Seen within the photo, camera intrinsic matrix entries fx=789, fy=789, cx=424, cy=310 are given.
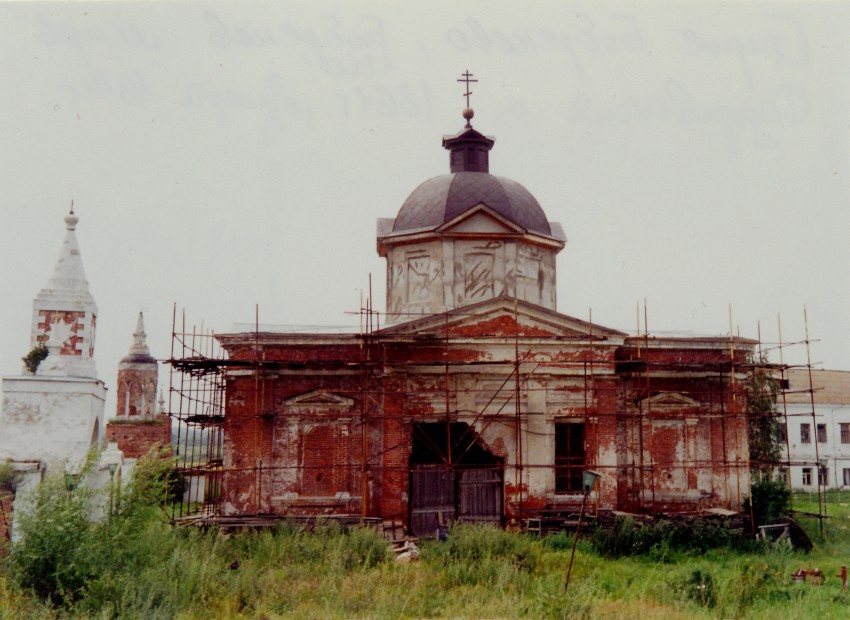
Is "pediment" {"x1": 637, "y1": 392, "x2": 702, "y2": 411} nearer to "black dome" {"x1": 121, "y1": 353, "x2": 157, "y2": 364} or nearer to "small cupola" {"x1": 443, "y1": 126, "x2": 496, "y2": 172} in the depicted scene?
"small cupola" {"x1": 443, "y1": 126, "x2": 496, "y2": 172}

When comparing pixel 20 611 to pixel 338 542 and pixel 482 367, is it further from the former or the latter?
pixel 482 367

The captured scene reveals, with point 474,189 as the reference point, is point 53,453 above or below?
below

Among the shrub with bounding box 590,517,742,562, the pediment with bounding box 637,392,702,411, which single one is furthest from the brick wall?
the shrub with bounding box 590,517,742,562

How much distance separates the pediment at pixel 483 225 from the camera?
74.6 feet

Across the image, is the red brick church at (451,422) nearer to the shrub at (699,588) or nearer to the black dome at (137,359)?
the shrub at (699,588)

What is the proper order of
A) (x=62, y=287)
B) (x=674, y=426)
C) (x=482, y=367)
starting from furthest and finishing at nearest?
(x=674, y=426) → (x=482, y=367) → (x=62, y=287)

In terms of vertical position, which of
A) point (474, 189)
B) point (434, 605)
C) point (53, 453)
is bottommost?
point (434, 605)

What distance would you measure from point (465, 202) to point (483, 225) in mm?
1293

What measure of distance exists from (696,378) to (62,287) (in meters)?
15.5

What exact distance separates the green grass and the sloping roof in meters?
27.3

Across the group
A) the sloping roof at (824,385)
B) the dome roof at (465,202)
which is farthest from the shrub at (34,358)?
the sloping roof at (824,385)

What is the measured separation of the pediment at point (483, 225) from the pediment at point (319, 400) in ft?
19.5

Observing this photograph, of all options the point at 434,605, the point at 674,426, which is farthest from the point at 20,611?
the point at 674,426

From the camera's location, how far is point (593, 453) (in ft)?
64.2
